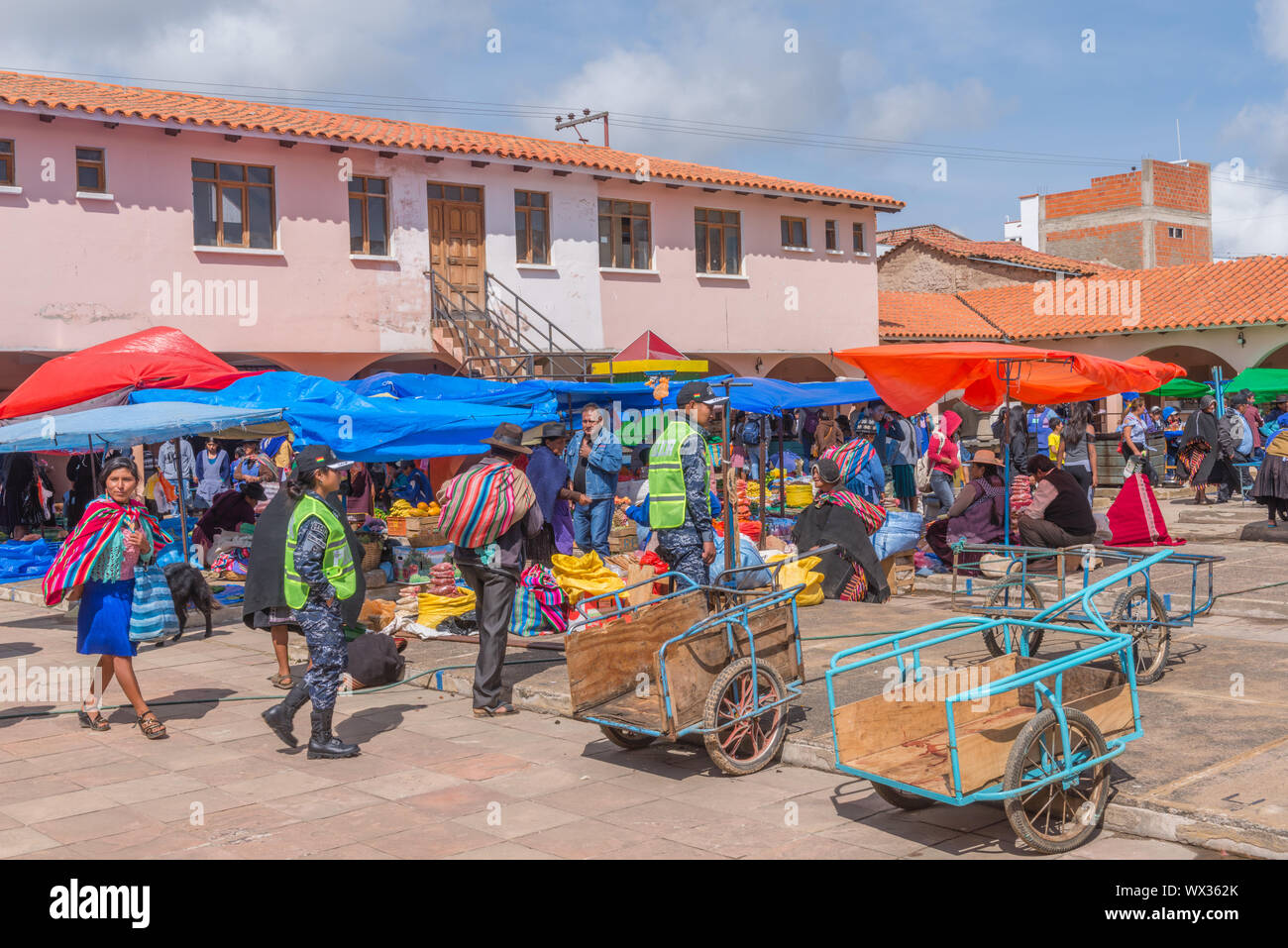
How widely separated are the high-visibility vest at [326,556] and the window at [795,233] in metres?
22.6

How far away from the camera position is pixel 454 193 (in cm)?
→ 2344

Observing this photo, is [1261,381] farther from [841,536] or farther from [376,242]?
[376,242]

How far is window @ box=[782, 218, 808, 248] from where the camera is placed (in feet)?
93.4

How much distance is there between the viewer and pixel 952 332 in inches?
1277

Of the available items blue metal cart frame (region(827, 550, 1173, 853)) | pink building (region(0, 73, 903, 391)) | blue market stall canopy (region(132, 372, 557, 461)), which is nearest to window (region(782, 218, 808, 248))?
pink building (region(0, 73, 903, 391))

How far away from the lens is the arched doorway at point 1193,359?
1208 inches

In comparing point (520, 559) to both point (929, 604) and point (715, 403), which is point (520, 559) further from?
point (929, 604)

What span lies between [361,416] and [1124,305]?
2641cm

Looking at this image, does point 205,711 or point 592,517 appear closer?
point 205,711

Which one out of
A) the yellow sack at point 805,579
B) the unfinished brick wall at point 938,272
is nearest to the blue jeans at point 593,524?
the yellow sack at point 805,579

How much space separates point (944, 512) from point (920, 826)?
10.8m

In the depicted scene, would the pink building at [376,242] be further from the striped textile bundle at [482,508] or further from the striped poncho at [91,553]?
the striped textile bundle at [482,508]

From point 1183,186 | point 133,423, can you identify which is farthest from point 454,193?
point 1183,186

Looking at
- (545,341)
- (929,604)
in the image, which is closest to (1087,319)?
(545,341)
